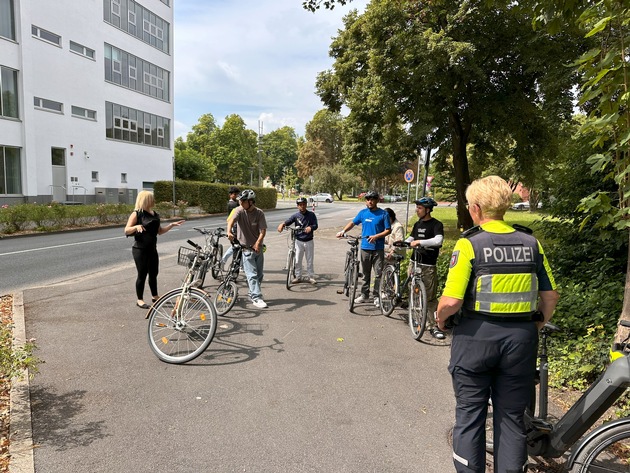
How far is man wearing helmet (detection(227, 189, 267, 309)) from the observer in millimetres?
6824

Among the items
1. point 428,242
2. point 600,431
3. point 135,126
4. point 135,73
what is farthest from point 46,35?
point 600,431

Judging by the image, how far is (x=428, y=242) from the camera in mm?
6027

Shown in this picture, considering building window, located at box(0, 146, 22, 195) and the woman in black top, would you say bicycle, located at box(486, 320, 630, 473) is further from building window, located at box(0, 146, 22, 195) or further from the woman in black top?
building window, located at box(0, 146, 22, 195)

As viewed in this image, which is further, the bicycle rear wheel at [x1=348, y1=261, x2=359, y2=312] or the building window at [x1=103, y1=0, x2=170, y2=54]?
the building window at [x1=103, y1=0, x2=170, y2=54]

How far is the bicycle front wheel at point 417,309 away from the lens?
5.59 m

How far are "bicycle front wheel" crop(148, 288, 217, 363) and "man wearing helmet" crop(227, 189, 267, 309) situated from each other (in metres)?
1.98

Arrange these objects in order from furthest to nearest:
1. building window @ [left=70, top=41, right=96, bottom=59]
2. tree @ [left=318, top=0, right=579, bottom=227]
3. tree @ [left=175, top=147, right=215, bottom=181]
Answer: tree @ [left=175, top=147, right=215, bottom=181], building window @ [left=70, top=41, right=96, bottom=59], tree @ [left=318, top=0, right=579, bottom=227]

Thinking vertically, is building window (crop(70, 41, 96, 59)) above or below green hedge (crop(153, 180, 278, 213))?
above

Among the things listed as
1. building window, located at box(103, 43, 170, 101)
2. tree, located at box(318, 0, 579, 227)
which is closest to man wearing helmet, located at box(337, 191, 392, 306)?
tree, located at box(318, 0, 579, 227)

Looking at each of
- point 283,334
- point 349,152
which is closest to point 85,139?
point 349,152

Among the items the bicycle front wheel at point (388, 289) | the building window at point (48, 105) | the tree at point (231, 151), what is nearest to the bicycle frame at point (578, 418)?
the bicycle front wheel at point (388, 289)

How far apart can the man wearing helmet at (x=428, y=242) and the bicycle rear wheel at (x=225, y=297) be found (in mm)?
2673

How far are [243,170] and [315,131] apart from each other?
2044 centimetres

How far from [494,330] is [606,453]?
87 centimetres
